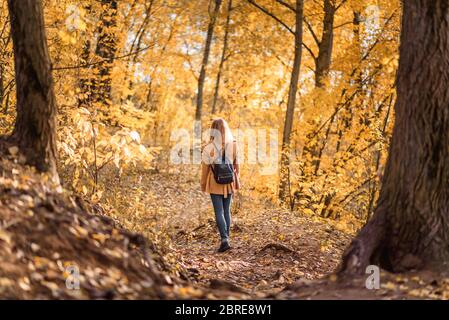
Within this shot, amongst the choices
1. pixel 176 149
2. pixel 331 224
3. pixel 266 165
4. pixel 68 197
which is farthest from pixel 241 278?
pixel 176 149

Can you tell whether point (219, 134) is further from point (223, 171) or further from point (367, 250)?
point (367, 250)

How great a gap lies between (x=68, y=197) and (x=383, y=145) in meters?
6.22

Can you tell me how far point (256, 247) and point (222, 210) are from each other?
3.15 feet

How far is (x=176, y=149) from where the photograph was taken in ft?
67.4

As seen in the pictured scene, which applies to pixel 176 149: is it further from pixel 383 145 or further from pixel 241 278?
pixel 241 278

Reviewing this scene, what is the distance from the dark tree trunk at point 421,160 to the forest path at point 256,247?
Answer: 4.36 ft

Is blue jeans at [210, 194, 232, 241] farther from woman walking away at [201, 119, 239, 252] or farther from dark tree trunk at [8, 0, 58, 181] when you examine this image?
dark tree trunk at [8, 0, 58, 181]

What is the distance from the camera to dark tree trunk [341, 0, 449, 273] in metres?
4.68

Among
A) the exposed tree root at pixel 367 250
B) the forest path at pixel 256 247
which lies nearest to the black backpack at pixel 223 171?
the forest path at pixel 256 247

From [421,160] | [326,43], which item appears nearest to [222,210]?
[421,160]

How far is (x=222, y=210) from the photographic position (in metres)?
7.75

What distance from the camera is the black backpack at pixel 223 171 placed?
7.47m

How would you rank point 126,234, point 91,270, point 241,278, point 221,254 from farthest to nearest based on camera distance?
point 221,254
point 241,278
point 126,234
point 91,270

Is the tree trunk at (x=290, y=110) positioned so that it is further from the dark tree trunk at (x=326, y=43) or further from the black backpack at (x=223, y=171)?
the black backpack at (x=223, y=171)
